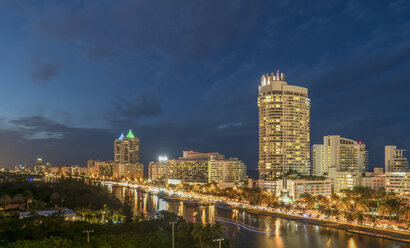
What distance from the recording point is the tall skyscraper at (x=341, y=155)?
7419 cm

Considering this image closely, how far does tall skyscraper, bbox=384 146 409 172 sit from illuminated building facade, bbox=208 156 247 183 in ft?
108

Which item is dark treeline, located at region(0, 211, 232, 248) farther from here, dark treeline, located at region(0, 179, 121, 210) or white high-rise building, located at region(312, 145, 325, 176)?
white high-rise building, located at region(312, 145, 325, 176)

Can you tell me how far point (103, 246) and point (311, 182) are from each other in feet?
132

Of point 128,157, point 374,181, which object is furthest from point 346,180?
point 128,157

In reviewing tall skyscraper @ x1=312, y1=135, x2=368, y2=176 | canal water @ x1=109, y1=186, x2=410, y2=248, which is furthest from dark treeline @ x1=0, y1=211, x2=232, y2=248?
tall skyscraper @ x1=312, y1=135, x2=368, y2=176

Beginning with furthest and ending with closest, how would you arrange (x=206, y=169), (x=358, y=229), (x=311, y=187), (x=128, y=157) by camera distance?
(x=128, y=157) < (x=206, y=169) < (x=311, y=187) < (x=358, y=229)

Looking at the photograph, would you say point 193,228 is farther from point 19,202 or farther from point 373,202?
point 373,202

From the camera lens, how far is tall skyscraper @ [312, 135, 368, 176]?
74188 millimetres

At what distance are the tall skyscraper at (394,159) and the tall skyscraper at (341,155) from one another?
9.48 meters

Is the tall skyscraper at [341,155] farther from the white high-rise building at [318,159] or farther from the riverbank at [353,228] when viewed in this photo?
the riverbank at [353,228]

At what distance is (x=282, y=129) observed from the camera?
61.9 metres

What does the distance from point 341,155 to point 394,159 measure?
38.9 feet

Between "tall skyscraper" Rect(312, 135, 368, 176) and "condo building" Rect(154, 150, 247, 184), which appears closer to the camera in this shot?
"tall skyscraper" Rect(312, 135, 368, 176)

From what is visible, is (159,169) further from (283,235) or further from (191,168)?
(283,235)
